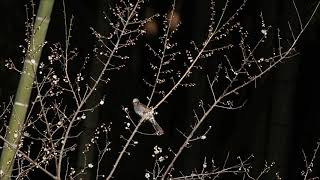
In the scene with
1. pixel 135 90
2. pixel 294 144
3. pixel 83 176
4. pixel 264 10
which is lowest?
pixel 83 176

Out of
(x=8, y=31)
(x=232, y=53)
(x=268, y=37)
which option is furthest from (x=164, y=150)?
(x=8, y=31)

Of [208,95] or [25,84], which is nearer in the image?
[25,84]

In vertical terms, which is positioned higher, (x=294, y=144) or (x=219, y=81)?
(x=219, y=81)

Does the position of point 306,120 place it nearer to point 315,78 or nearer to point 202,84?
point 315,78

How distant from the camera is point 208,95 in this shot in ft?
14.5

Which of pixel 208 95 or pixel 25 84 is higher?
pixel 25 84

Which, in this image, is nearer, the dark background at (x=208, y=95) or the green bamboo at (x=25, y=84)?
the green bamboo at (x=25, y=84)

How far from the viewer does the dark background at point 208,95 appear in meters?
4.00

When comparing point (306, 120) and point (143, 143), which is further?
point (143, 143)

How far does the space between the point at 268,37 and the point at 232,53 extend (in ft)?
1.30

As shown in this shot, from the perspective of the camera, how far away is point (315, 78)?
401 centimetres

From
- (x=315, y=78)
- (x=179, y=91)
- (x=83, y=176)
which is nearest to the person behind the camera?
(x=315, y=78)

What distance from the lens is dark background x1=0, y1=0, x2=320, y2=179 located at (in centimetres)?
400

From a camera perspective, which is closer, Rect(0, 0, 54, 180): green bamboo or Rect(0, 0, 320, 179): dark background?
Rect(0, 0, 54, 180): green bamboo
